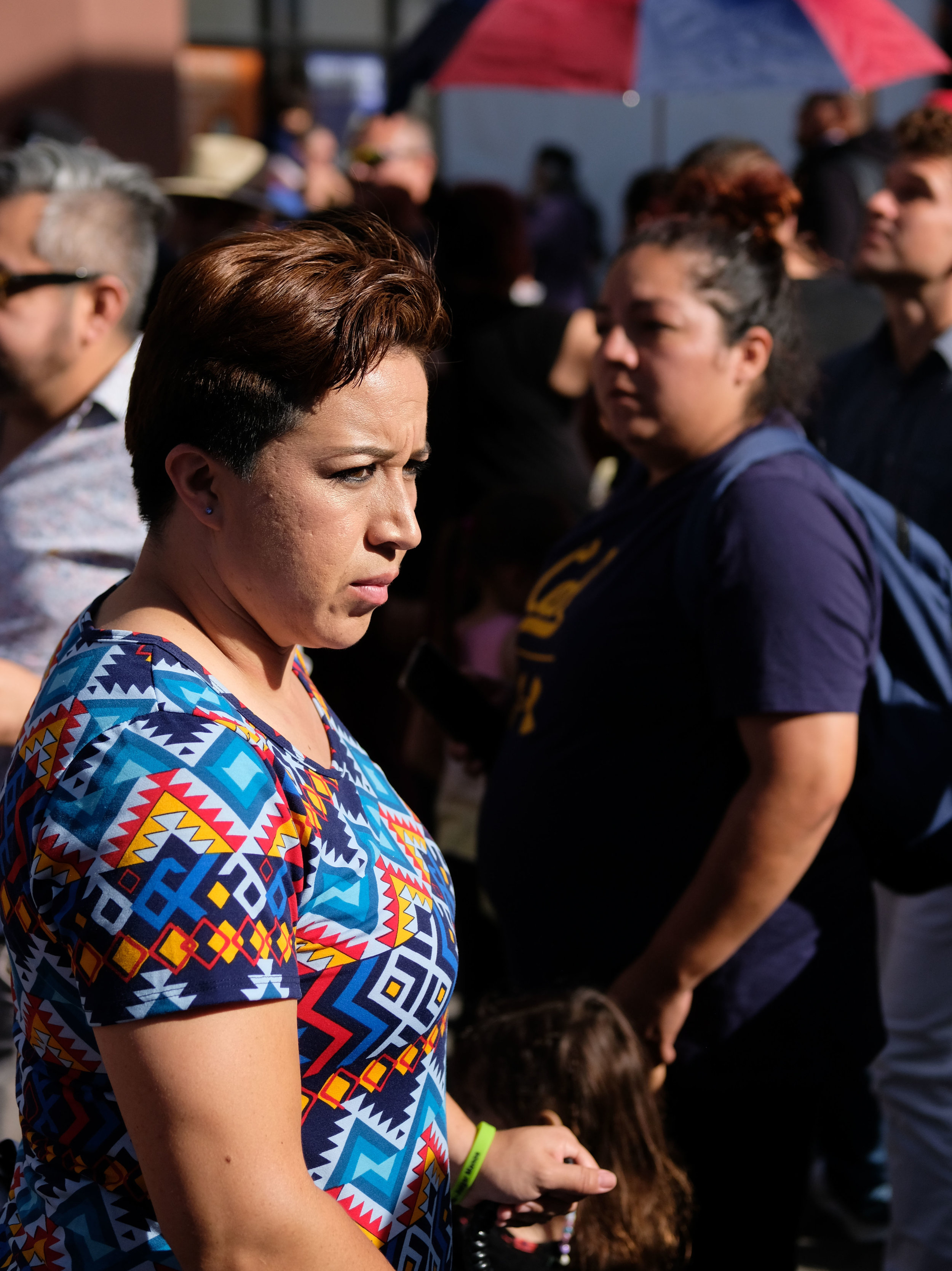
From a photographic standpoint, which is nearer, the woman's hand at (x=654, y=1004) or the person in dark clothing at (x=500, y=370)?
the woman's hand at (x=654, y=1004)

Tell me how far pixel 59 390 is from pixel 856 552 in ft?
4.72

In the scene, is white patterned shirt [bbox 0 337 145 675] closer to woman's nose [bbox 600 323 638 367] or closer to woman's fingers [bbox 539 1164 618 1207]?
woman's nose [bbox 600 323 638 367]

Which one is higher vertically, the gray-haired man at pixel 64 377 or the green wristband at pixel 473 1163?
the gray-haired man at pixel 64 377

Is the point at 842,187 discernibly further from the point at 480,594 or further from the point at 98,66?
the point at 98,66

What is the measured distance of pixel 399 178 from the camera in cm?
555

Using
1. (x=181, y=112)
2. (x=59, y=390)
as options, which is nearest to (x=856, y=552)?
(x=59, y=390)

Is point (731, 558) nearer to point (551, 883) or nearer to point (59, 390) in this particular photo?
point (551, 883)

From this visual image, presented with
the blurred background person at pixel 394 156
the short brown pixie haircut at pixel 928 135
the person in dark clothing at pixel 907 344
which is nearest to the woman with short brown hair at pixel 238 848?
the person in dark clothing at pixel 907 344

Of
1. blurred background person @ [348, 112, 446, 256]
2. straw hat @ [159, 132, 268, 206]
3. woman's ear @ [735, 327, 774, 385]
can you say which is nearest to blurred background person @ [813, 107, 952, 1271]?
woman's ear @ [735, 327, 774, 385]

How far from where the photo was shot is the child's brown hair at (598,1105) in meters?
1.82

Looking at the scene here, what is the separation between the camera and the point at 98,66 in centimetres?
725

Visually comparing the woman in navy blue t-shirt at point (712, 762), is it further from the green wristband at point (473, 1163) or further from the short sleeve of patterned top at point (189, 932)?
the short sleeve of patterned top at point (189, 932)

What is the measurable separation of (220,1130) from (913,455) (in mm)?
2446

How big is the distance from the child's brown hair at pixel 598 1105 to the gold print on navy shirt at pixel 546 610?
52 centimetres
